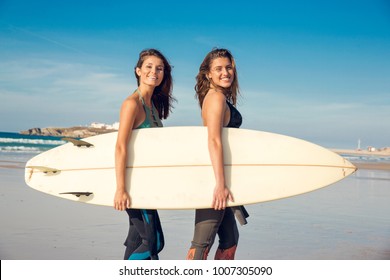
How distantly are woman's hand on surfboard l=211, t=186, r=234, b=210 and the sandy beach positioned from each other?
1.08 metres

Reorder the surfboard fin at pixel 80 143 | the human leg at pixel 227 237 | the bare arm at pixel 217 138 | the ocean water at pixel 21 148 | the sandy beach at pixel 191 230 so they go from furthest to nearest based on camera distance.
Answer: the ocean water at pixel 21 148, the sandy beach at pixel 191 230, the surfboard fin at pixel 80 143, the human leg at pixel 227 237, the bare arm at pixel 217 138

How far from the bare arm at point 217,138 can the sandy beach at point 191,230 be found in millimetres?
1089

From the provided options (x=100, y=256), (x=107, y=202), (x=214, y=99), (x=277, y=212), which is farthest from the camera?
(x=277, y=212)

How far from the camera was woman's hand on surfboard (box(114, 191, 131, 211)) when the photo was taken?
2.42 meters

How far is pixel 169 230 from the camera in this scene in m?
3.99

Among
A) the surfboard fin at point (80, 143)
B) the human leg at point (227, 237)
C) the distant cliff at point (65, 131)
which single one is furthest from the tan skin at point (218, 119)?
the distant cliff at point (65, 131)

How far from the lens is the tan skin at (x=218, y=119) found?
7.47 feet

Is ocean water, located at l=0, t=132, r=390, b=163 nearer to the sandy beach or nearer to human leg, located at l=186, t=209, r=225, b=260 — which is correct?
the sandy beach

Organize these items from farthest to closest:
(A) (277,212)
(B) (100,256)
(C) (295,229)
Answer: (A) (277,212) < (C) (295,229) < (B) (100,256)

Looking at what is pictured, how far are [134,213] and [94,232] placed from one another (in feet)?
5.14

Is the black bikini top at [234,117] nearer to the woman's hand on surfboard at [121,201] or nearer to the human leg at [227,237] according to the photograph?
the human leg at [227,237]

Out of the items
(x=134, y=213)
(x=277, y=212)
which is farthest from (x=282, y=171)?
(x=277, y=212)

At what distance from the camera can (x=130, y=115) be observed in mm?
2305

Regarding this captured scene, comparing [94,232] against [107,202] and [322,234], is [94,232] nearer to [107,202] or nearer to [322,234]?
[107,202]
